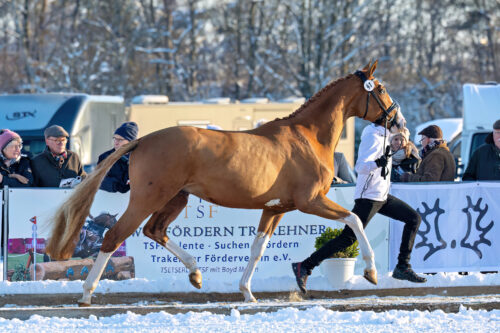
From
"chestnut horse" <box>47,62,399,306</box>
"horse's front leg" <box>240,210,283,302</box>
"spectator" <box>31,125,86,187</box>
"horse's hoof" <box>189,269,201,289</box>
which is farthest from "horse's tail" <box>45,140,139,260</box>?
"spectator" <box>31,125,86,187</box>

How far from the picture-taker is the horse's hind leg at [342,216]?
7.00 meters

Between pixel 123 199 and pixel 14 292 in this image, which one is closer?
pixel 14 292

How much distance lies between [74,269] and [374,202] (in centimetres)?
329

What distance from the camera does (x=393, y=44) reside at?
3625 centimetres

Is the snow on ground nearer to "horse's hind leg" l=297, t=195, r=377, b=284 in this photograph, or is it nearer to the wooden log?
"horse's hind leg" l=297, t=195, r=377, b=284

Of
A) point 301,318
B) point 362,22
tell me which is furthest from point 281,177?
point 362,22

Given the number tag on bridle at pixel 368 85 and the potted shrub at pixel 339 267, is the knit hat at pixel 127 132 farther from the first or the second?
the number tag on bridle at pixel 368 85

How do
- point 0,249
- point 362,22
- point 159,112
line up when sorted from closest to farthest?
point 0,249 → point 159,112 → point 362,22

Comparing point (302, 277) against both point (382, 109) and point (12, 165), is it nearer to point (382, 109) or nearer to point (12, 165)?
point (382, 109)

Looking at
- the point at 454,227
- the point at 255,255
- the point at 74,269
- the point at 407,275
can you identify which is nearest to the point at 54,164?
the point at 74,269

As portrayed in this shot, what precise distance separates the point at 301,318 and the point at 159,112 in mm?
13434

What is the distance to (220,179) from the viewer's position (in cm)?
682

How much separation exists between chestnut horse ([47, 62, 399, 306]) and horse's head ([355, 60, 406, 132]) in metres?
0.02

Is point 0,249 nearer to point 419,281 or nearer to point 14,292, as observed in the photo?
point 14,292
